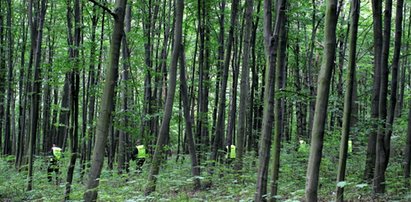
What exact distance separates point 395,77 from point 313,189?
14.1 ft

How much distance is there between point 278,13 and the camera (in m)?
5.11

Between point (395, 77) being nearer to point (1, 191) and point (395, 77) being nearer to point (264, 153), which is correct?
point (264, 153)

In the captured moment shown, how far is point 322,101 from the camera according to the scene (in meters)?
3.70

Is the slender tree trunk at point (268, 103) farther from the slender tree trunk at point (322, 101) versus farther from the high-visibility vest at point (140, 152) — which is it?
the high-visibility vest at point (140, 152)

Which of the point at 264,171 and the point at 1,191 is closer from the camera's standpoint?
the point at 264,171

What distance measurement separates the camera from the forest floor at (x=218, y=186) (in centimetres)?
687

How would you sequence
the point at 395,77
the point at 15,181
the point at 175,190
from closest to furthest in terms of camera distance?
the point at 395,77
the point at 175,190
the point at 15,181

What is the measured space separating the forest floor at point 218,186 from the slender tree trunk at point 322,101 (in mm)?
2243

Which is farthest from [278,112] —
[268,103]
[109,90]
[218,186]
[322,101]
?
[218,186]

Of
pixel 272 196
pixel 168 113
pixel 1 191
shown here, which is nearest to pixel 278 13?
pixel 272 196

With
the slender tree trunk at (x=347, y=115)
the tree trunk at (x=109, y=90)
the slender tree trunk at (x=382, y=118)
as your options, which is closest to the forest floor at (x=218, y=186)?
the slender tree trunk at (x=382, y=118)

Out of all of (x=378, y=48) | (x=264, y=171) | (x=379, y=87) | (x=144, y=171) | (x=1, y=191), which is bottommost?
(x=1, y=191)

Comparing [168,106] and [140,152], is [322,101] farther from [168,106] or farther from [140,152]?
[140,152]

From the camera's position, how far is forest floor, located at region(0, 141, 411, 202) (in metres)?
6.87
